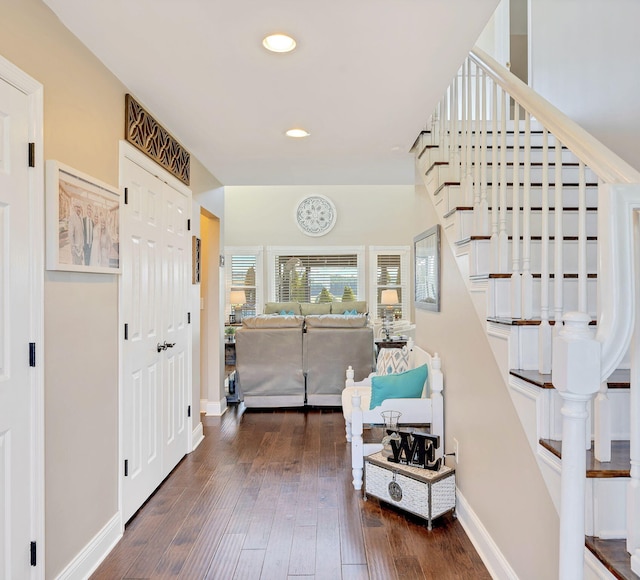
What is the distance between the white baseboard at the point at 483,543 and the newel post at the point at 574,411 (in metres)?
0.98

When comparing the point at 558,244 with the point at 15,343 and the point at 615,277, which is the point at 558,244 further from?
the point at 15,343

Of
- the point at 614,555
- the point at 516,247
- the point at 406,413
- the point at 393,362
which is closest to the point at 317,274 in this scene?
Answer: the point at 393,362

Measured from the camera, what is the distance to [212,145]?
3611 millimetres

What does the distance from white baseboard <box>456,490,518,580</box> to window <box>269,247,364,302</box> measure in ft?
22.3

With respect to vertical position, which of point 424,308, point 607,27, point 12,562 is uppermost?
point 607,27

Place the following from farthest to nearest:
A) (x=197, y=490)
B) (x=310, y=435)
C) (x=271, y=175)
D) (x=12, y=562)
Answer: (x=271, y=175)
(x=310, y=435)
(x=197, y=490)
(x=12, y=562)

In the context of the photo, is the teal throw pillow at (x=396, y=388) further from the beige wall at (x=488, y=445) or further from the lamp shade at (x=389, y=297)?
the lamp shade at (x=389, y=297)

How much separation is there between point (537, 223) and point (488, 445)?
1.22 metres

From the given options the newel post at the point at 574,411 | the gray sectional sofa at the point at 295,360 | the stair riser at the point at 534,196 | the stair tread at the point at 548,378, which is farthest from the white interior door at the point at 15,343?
the gray sectional sofa at the point at 295,360

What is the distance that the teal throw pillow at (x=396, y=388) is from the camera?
322cm

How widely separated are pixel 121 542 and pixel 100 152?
2021 millimetres

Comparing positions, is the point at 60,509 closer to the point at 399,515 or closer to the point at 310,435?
the point at 399,515

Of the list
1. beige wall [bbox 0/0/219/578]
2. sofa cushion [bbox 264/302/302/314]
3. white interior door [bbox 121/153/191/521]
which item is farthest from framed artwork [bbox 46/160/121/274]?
sofa cushion [bbox 264/302/302/314]

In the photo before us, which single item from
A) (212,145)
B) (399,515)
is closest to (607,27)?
(212,145)
